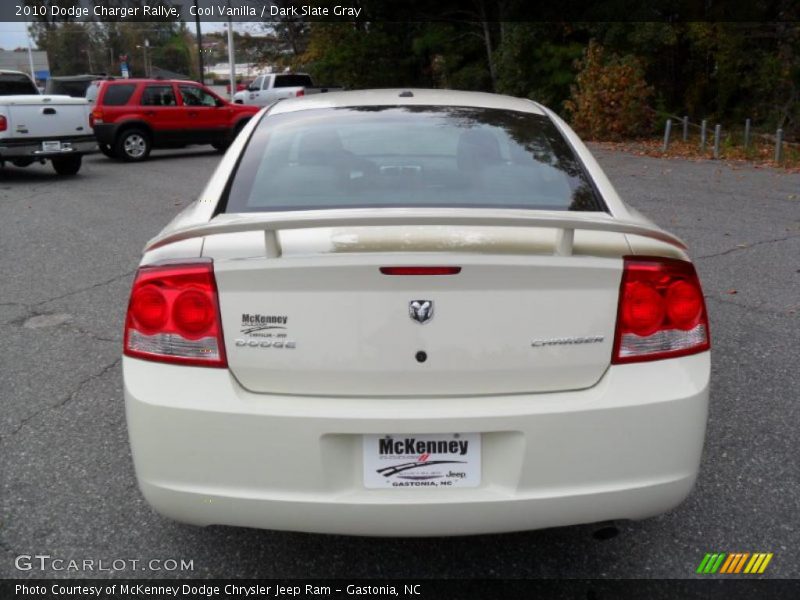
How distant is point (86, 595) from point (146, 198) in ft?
33.3

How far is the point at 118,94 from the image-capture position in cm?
1716

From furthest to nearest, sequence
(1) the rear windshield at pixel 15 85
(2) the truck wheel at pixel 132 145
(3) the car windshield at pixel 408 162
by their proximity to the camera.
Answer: (2) the truck wheel at pixel 132 145, (1) the rear windshield at pixel 15 85, (3) the car windshield at pixel 408 162

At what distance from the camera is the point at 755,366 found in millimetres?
4605

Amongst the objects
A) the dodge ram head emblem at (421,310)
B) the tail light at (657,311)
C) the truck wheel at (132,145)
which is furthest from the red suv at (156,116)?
the tail light at (657,311)

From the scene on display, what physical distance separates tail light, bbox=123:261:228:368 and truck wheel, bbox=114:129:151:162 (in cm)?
1609

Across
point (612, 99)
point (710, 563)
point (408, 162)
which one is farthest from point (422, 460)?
point (612, 99)

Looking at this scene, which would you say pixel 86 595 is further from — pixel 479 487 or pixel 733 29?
pixel 733 29

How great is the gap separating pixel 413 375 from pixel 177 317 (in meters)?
0.73

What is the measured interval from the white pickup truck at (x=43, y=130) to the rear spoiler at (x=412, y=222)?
1227 centimetres

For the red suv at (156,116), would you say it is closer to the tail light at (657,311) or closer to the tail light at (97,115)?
the tail light at (97,115)

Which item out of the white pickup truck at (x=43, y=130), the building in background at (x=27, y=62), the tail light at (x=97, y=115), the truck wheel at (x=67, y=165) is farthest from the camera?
the building in background at (x=27, y=62)

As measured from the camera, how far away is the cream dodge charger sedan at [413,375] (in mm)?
2254

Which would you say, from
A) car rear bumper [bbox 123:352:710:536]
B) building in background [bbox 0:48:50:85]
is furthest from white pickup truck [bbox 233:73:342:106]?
building in background [bbox 0:48:50:85]

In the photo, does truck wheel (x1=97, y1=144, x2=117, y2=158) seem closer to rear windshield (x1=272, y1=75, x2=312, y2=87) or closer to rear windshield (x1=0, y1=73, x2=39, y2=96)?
rear windshield (x1=0, y1=73, x2=39, y2=96)
